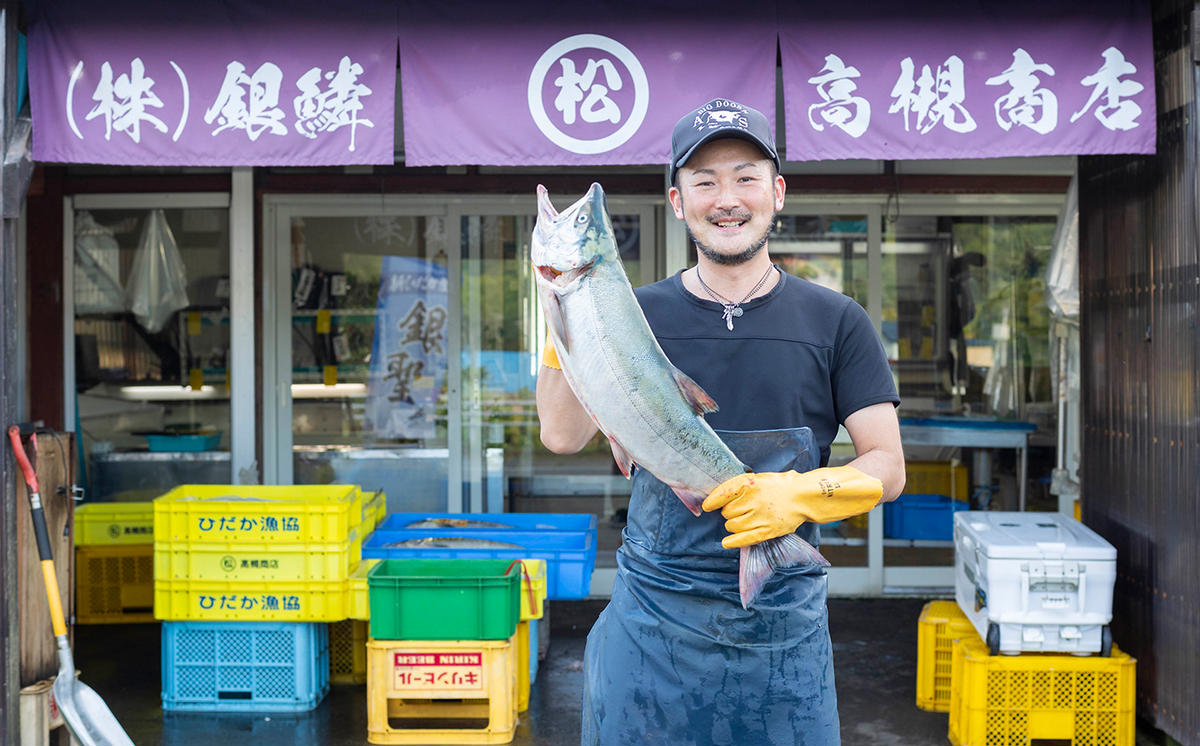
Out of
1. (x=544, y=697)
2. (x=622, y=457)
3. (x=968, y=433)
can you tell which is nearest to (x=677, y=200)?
(x=622, y=457)

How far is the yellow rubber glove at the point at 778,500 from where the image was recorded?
2242mm

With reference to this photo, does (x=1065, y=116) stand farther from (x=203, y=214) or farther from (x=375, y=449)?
(x=203, y=214)

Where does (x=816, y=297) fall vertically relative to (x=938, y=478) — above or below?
above

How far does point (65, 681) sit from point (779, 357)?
143 inches

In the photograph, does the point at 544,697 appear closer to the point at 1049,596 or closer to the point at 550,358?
the point at 1049,596

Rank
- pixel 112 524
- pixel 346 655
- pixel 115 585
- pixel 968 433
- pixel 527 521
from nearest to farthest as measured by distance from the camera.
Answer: pixel 346 655, pixel 527 521, pixel 112 524, pixel 115 585, pixel 968 433

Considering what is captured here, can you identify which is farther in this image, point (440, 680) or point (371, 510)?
point (371, 510)

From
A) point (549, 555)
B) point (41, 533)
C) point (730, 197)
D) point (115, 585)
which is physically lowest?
point (115, 585)

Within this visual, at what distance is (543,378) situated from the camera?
7.86 ft

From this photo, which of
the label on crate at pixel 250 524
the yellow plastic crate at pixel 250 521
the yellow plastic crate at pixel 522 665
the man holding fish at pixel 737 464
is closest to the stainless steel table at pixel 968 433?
the yellow plastic crate at pixel 522 665

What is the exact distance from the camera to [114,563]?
6918mm

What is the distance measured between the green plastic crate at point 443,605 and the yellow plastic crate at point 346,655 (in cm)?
97

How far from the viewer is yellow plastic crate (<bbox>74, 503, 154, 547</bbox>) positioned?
267 inches

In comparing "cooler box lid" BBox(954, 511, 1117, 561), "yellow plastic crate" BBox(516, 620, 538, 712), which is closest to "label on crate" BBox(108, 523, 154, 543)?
"yellow plastic crate" BBox(516, 620, 538, 712)
